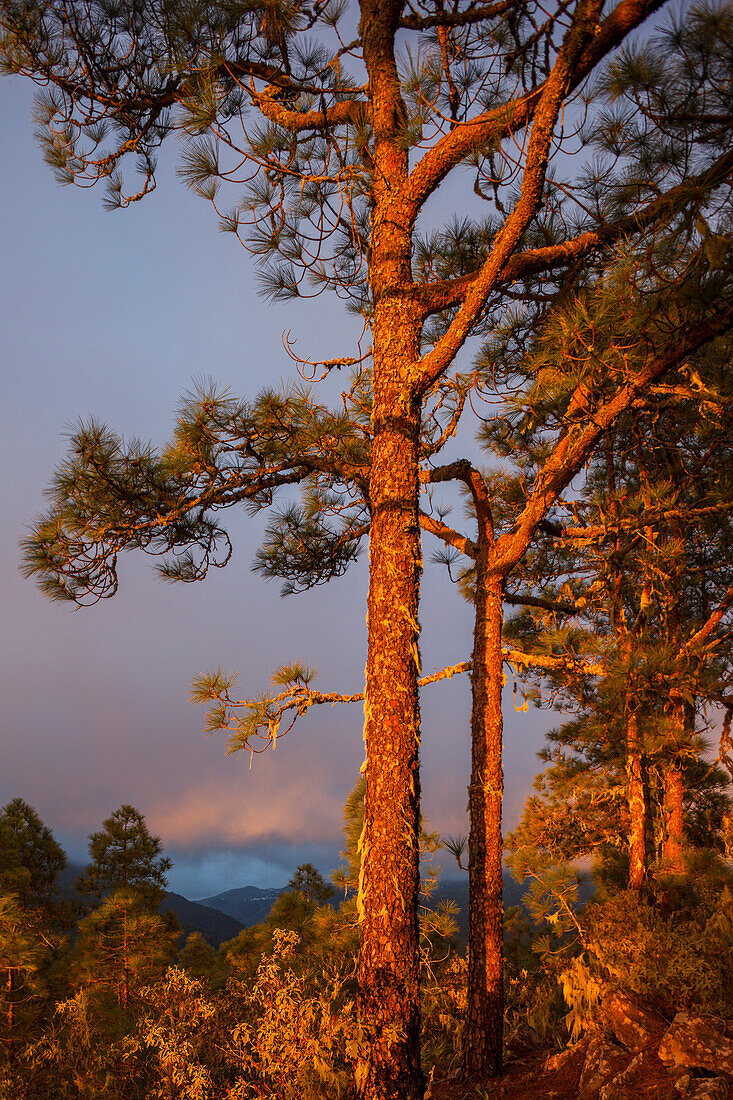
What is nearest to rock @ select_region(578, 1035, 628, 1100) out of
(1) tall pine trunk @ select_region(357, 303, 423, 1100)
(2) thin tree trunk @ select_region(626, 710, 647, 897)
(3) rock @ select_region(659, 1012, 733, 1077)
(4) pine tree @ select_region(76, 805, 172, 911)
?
(3) rock @ select_region(659, 1012, 733, 1077)

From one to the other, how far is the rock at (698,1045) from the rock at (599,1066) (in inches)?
9.9

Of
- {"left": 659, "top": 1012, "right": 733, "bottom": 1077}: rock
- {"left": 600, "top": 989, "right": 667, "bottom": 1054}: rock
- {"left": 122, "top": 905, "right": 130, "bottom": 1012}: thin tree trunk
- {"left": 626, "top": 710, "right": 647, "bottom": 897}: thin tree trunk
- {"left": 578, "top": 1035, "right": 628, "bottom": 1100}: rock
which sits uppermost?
{"left": 626, "top": 710, "right": 647, "bottom": 897}: thin tree trunk

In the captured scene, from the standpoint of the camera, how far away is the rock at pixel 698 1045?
3.06 meters

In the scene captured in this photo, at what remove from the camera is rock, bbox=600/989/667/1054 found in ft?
11.9

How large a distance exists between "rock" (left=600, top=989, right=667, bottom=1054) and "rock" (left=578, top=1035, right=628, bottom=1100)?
0.10 meters

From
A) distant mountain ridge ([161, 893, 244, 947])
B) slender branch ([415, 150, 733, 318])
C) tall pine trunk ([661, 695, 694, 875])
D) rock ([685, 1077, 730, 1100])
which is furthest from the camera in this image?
distant mountain ridge ([161, 893, 244, 947])

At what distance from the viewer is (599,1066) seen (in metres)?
3.42

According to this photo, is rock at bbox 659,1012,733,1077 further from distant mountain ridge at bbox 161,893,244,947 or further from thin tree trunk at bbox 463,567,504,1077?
distant mountain ridge at bbox 161,893,244,947

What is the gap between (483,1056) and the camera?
421cm

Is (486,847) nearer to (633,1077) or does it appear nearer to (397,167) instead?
(633,1077)

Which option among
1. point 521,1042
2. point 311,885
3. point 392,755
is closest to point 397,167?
Answer: point 392,755

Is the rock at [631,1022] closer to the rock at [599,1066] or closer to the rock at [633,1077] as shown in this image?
the rock at [599,1066]

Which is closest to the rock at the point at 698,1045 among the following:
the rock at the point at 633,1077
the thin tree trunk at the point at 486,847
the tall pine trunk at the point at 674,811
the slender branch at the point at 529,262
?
the rock at the point at 633,1077

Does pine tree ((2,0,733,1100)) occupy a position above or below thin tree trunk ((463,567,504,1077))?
above
